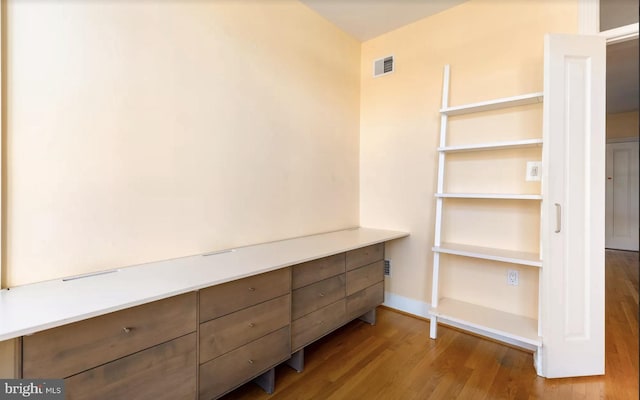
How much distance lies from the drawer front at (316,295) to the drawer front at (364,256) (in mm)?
143

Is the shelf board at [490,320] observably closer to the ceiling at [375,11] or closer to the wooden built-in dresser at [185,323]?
the wooden built-in dresser at [185,323]

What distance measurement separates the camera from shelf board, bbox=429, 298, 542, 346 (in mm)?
2186

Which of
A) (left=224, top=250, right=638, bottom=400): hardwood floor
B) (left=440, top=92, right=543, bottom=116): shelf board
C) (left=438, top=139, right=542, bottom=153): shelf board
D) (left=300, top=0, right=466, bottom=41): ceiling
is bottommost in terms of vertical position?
(left=224, top=250, right=638, bottom=400): hardwood floor

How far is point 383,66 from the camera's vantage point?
128 inches

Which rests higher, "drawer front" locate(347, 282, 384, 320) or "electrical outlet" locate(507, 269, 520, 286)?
"electrical outlet" locate(507, 269, 520, 286)

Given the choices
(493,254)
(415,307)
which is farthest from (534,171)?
(415,307)

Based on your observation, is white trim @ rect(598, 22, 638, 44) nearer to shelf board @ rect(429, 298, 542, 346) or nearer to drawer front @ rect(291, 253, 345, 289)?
shelf board @ rect(429, 298, 542, 346)

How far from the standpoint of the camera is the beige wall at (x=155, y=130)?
1.52 meters

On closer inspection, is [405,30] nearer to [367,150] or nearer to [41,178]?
[367,150]

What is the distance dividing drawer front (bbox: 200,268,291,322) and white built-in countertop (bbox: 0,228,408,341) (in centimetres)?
7

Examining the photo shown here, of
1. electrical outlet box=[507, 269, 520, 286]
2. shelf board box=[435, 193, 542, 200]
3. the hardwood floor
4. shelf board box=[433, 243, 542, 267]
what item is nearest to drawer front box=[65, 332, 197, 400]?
the hardwood floor

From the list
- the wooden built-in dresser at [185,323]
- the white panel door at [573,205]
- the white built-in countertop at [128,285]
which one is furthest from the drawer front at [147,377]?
the white panel door at [573,205]

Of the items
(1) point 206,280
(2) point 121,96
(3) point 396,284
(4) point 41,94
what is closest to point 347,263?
(3) point 396,284

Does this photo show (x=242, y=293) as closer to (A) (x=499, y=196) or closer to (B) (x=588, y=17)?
(A) (x=499, y=196)
